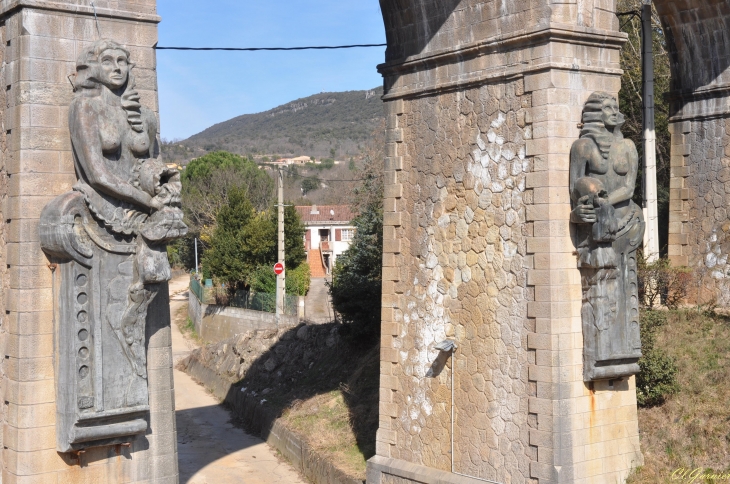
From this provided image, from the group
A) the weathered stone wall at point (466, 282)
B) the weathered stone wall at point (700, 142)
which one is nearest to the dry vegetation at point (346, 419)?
Answer: the weathered stone wall at point (466, 282)

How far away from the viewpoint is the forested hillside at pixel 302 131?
11150 cm

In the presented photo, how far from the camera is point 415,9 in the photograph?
11.6m

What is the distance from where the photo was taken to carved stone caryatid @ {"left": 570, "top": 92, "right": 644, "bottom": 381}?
9.69 m

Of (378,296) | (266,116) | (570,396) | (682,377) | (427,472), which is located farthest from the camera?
(266,116)

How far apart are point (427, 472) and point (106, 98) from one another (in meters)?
5.90

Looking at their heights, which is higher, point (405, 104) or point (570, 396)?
point (405, 104)

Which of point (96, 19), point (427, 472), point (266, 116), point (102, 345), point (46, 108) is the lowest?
point (427, 472)

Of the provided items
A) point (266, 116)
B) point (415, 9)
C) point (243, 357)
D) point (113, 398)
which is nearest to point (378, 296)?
point (243, 357)

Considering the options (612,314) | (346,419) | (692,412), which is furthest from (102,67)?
(346,419)

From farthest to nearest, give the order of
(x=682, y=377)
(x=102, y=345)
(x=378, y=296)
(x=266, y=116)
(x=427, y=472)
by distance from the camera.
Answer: (x=266, y=116), (x=378, y=296), (x=682, y=377), (x=427, y=472), (x=102, y=345)

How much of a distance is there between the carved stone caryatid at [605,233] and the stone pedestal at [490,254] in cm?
13

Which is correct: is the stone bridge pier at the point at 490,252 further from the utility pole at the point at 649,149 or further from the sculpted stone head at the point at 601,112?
the utility pole at the point at 649,149

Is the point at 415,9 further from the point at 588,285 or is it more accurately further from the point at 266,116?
the point at 266,116

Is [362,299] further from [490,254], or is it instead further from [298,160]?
[298,160]
